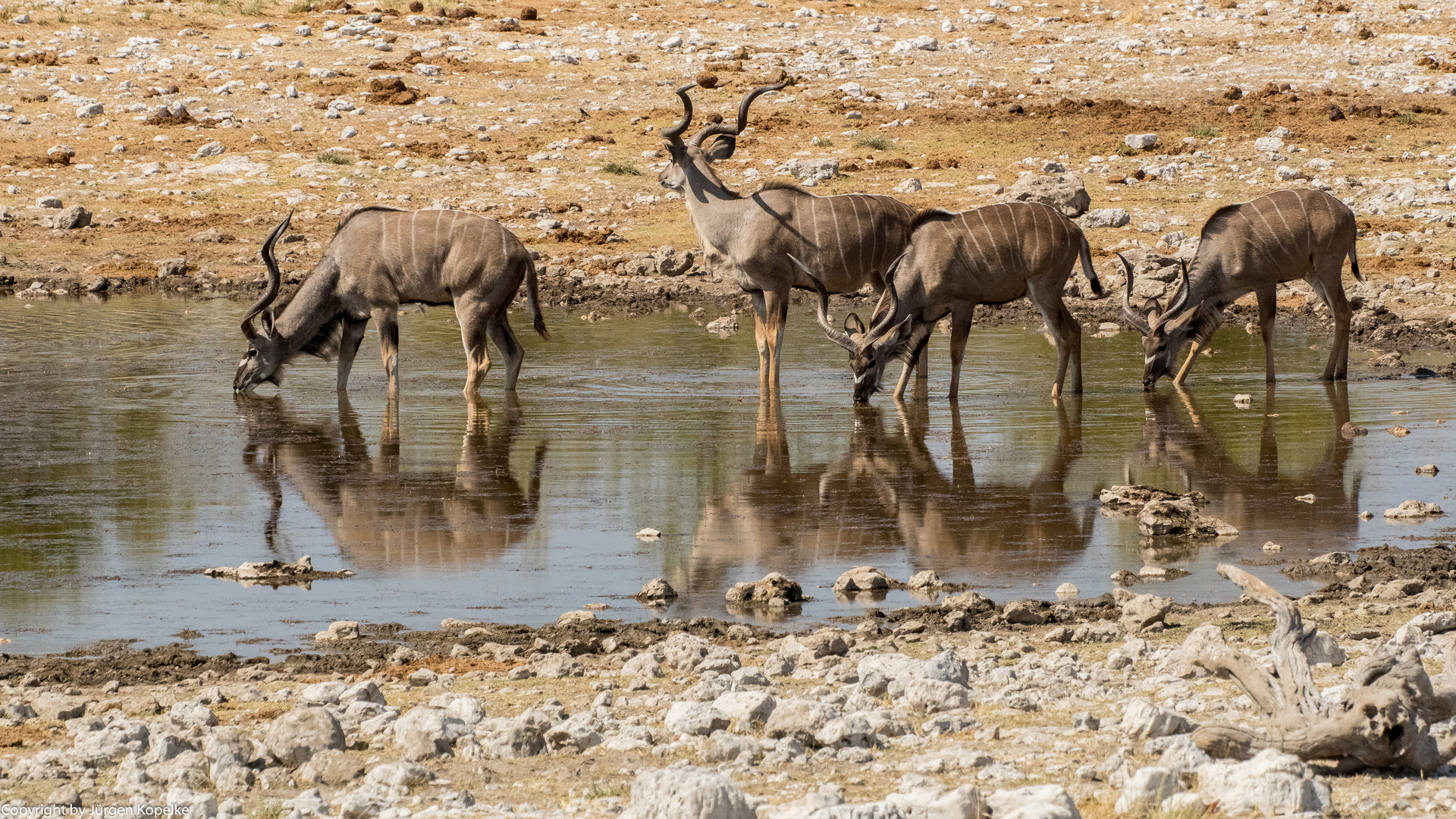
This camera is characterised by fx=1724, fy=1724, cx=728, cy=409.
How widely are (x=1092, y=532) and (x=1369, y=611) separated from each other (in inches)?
90.2

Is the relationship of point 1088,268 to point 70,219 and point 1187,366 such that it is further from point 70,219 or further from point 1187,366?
point 70,219

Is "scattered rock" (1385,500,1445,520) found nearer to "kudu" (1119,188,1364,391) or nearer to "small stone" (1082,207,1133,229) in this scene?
"kudu" (1119,188,1364,391)

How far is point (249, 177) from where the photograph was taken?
2766 centimetres

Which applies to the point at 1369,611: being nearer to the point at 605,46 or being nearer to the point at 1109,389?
the point at 1109,389

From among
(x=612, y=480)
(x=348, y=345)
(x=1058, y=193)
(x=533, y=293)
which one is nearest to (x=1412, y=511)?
(x=612, y=480)

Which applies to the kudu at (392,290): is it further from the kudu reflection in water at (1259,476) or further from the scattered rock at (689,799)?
the scattered rock at (689,799)

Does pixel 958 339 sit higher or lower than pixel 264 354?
higher

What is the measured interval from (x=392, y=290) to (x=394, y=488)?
4659mm

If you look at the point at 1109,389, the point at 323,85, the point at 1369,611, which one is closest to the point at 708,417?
the point at 1109,389

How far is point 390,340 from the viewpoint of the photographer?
1518 centimetres

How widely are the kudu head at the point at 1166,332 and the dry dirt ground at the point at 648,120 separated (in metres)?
3.43

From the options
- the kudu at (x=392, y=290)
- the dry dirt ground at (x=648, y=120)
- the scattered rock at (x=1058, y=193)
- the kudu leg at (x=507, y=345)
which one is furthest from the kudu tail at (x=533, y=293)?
the scattered rock at (x=1058, y=193)

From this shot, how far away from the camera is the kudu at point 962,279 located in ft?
48.8

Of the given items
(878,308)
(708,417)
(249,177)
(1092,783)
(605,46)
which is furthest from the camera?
(605,46)
